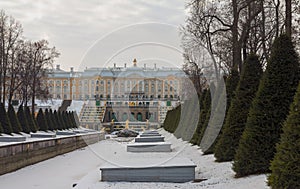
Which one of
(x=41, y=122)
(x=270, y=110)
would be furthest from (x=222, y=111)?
(x=41, y=122)

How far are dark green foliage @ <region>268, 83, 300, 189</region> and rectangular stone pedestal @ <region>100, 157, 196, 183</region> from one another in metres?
3.97

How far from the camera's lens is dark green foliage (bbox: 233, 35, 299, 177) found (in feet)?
32.7

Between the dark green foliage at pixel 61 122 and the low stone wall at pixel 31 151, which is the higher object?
the dark green foliage at pixel 61 122

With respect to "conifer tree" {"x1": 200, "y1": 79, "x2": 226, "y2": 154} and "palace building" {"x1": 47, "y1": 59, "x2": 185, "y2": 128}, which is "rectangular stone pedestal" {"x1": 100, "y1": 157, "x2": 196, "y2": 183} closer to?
"conifer tree" {"x1": 200, "y1": 79, "x2": 226, "y2": 154}

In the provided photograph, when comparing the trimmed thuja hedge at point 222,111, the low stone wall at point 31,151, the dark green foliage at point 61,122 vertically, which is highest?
the trimmed thuja hedge at point 222,111

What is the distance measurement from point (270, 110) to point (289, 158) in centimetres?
262

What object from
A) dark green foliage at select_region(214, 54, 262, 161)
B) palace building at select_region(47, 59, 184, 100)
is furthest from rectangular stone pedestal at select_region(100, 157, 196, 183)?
palace building at select_region(47, 59, 184, 100)

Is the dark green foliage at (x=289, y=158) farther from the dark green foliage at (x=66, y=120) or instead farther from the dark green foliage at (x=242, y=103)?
the dark green foliage at (x=66, y=120)

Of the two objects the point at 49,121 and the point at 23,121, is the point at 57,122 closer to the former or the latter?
the point at 49,121

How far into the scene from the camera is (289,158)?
7.55 m

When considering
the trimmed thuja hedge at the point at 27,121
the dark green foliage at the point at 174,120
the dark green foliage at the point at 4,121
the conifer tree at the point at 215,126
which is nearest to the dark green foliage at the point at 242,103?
the conifer tree at the point at 215,126

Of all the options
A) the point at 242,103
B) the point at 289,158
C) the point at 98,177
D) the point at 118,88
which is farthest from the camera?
the point at 118,88

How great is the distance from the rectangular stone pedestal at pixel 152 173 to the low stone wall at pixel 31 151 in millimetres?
6083

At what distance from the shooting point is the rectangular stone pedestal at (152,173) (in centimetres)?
1179
